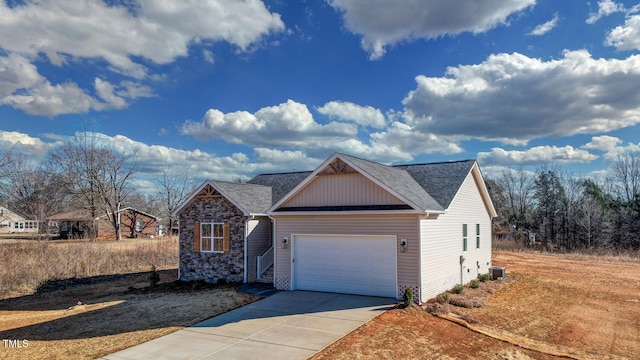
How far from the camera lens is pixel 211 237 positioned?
18141mm

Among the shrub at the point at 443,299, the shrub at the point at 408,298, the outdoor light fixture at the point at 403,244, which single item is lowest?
the shrub at the point at 443,299

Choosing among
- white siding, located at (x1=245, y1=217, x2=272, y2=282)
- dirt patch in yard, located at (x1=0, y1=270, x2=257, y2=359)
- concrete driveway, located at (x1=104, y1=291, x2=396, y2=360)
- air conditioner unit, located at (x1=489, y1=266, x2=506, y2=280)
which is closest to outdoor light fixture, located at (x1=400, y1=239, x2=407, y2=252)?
concrete driveway, located at (x1=104, y1=291, x2=396, y2=360)

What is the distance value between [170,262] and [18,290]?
346 inches

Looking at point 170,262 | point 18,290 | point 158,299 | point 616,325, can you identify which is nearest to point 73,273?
point 18,290

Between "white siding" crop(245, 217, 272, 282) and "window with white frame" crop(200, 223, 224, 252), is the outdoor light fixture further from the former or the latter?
"window with white frame" crop(200, 223, 224, 252)

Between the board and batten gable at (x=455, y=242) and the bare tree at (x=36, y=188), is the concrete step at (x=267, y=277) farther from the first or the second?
the bare tree at (x=36, y=188)

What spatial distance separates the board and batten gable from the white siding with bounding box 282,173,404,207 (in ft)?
5.57

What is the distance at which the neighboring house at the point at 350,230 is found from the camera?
13180mm

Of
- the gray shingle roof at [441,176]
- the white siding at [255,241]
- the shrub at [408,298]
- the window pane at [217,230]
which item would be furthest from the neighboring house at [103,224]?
the shrub at [408,298]

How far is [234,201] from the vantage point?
17.5m

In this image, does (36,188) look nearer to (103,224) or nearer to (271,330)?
(103,224)

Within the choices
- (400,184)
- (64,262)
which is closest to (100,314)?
(64,262)

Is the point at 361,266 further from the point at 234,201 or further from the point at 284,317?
the point at 234,201

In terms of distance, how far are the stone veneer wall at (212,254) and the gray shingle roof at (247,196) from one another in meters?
0.39
